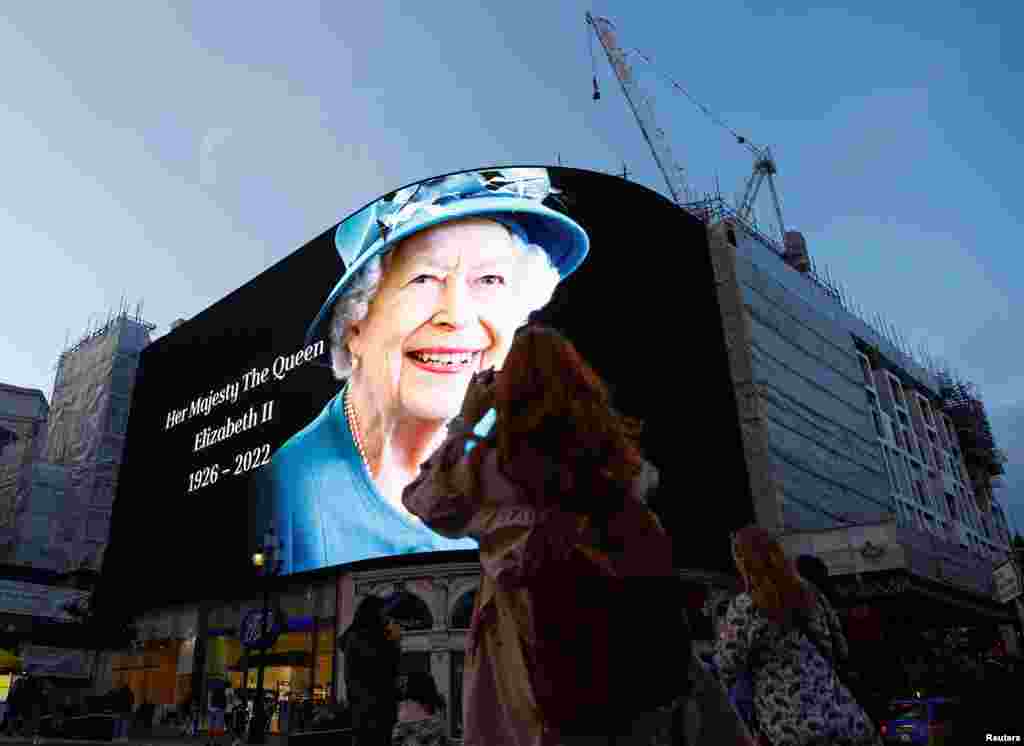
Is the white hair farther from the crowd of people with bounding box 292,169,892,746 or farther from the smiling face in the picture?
the crowd of people with bounding box 292,169,892,746

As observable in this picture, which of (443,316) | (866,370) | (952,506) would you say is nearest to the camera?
(443,316)

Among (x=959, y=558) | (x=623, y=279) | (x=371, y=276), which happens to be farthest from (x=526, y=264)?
(x=959, y=558)

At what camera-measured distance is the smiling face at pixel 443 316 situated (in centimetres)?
2309

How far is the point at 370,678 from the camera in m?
4.96

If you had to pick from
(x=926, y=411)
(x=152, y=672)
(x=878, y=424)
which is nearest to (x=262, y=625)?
(x=152, y=672)

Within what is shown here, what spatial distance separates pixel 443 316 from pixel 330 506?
725cm

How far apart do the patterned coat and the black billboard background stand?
19310 millimetres

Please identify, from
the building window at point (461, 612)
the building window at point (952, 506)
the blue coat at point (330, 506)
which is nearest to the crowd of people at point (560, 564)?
the blue coat at point (330, 506)

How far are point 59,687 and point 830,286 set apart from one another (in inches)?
2010

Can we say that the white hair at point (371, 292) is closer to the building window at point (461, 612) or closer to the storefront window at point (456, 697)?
the building window at point (461, 612)

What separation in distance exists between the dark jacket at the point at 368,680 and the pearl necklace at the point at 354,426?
62.3 ft

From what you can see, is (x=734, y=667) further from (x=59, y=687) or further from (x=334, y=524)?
(x=59, y=687)

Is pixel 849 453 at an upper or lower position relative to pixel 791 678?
upper

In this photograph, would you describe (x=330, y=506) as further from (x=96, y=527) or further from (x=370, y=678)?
(x=96, y=527)
